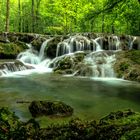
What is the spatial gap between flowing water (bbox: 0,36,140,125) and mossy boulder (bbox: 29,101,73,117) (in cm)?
21

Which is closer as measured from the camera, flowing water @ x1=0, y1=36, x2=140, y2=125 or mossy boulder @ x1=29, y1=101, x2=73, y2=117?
mossy boulder @ x1=29, y1=101, x2=73, y2=117

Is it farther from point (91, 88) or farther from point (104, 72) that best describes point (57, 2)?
point (91, 88)

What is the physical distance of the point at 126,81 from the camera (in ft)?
56.5

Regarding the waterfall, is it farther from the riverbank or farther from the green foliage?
the riverbank

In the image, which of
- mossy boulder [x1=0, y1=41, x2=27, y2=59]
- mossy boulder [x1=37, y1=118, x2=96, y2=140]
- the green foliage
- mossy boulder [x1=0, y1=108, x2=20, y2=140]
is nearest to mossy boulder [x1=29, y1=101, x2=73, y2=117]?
mossy boulder [x1=0, y1=108, x2=20, y2=140]

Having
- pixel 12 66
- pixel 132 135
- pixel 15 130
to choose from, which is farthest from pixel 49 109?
pixel 12 66

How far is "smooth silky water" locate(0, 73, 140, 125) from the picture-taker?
997 centimetres

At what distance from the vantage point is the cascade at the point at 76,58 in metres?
19.6

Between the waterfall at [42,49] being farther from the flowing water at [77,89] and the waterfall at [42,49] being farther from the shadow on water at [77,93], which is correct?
the shadow on water at [77,93]

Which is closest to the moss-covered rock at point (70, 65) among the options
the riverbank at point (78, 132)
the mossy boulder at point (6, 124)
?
the mossy boulder at point (6, 124)

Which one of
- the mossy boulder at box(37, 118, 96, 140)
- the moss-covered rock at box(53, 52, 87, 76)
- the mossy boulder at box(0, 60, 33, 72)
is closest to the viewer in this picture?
the mossy boulder at box(37, 118, 96, 140)

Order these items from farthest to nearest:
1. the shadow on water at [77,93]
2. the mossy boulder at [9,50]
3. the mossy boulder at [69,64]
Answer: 1. the mossy boulder at [9,50]
2. the mossy boulder at [69,64]
3. the shadow on water at [77,93]

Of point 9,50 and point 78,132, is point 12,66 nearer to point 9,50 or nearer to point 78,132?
point 9,50

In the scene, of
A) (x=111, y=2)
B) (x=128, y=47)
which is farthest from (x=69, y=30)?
(x=111, y=2)
